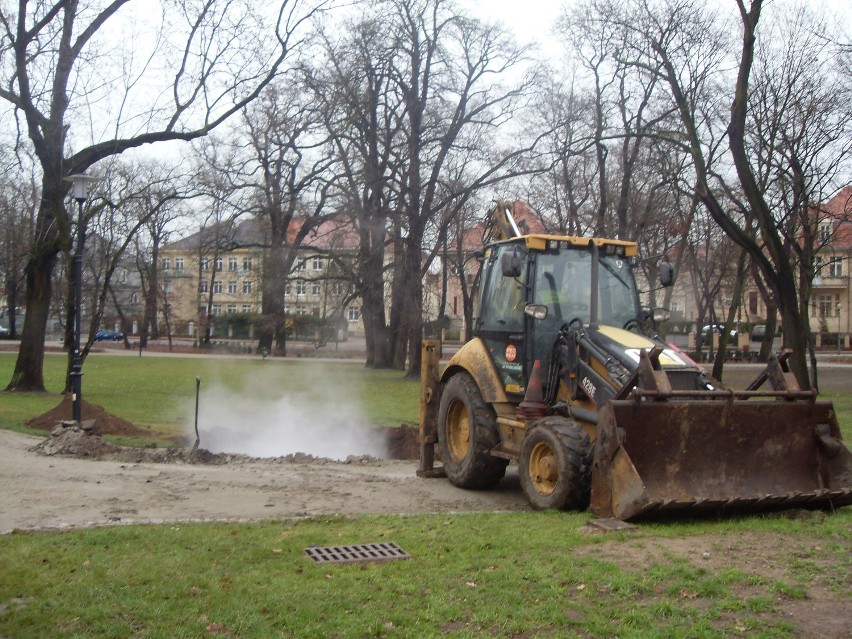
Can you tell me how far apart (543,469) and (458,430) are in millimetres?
2428

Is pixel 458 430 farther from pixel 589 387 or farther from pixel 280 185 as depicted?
pixel 280 185

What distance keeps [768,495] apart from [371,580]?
4060 millimetres

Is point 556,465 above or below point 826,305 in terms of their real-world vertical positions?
below

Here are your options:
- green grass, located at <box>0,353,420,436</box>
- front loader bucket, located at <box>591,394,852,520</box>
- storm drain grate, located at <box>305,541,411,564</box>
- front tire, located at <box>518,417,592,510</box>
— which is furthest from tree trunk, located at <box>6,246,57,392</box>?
front loader bucket, located at <box>591,394,852,520</box>

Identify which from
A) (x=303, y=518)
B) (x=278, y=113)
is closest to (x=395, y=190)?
(x=278, y=113)

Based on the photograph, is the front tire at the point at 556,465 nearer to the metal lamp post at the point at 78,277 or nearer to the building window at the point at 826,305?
the metal lamp post at the point at 78,277

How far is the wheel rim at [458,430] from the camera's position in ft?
36.3

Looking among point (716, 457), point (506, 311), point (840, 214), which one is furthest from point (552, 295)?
point (840, 214)

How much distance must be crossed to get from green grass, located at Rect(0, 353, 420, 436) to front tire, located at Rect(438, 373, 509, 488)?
7.35 meters

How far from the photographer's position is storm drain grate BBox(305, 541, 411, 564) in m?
6.80

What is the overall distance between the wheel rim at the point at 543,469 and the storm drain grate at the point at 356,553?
85.0 inches

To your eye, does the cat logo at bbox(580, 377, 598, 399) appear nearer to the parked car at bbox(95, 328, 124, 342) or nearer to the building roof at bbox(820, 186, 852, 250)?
the building roof at bbox(820, 186, 852, 250)

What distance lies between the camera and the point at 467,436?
11.0 metres

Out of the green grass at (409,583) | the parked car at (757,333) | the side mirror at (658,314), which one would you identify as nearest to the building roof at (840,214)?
the side mirror at (658,314)
